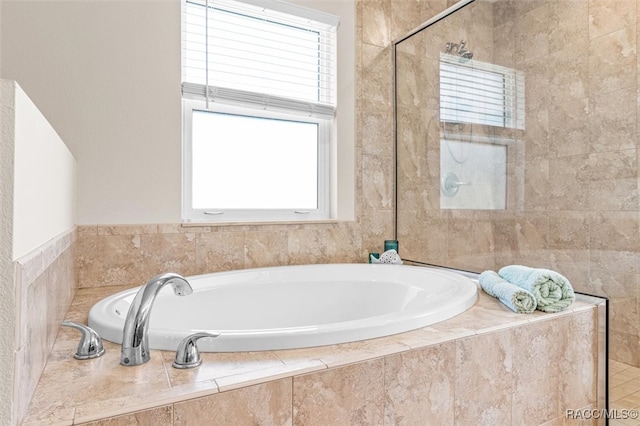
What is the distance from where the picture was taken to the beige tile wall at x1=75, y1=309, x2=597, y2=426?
2.65ft

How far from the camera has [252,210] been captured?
7.18 ft

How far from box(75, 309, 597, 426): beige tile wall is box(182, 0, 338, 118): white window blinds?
162cm

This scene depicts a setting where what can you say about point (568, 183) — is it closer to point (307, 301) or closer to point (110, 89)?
point (307, 301)

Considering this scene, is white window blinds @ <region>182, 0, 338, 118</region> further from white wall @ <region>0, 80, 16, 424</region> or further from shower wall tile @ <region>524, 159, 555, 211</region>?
white wall @ <region>0, 80, 16, 424</region>

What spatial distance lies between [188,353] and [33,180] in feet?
1.58

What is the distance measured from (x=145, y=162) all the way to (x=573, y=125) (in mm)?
2090

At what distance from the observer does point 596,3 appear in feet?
5.89

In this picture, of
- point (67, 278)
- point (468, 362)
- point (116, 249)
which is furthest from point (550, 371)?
A: point (116, 249)

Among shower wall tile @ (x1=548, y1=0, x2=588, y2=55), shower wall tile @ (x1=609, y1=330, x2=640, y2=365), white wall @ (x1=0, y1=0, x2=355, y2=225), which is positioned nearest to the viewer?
shower wall tile @ (x1=609, y1=330, x2=640, y2=365)

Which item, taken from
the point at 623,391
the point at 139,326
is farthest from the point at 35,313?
the point at 623,391

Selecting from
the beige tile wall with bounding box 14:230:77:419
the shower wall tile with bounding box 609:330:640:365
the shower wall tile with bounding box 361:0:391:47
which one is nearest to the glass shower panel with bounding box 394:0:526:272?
the shower wall tile with bounding box 361:0:391:47

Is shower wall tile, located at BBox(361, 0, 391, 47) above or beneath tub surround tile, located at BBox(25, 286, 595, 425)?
above

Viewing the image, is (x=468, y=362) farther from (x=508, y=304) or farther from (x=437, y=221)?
(x=437, y=221)

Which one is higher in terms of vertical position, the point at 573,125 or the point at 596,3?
the point at 596,3
